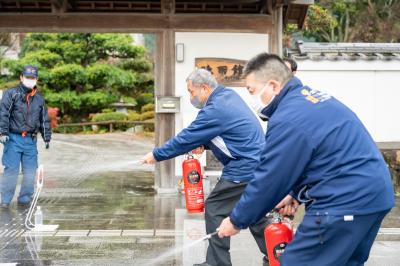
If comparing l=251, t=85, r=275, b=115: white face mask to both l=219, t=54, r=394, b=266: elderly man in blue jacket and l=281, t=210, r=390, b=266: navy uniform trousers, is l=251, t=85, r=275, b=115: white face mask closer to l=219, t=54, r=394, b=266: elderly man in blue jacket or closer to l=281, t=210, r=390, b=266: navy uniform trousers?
l=219, t=54, r=394, b=266: elderly man in blue jacket

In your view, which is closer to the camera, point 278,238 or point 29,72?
point 278,238

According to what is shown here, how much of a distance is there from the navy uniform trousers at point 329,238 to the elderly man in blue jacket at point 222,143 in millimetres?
2433

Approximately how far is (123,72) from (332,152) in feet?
78.9

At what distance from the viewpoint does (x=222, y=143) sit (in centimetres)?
635

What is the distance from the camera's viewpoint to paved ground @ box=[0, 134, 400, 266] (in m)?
7.32

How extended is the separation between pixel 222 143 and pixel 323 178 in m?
2.57

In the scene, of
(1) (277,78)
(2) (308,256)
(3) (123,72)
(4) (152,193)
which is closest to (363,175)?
(2) (308,256)

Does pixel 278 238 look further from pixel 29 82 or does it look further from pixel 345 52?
pixel 345 52

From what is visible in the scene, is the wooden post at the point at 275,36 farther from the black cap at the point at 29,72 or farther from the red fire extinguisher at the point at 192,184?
the red fire extinguisher at the point at 192,184

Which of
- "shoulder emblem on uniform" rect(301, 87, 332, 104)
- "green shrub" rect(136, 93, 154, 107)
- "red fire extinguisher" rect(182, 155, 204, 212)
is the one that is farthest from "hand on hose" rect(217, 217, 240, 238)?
"green shrub" rect(136, 93, 154, 107)

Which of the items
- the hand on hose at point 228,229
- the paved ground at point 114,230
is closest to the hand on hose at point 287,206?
the hand on hose at point 228,229

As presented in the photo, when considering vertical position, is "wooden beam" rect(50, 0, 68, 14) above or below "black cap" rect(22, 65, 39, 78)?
above

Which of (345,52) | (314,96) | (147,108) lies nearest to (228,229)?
(314,96)

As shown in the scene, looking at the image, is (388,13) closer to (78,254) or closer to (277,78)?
(78,254)
